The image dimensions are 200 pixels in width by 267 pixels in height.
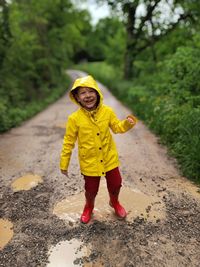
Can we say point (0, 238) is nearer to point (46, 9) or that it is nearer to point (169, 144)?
point (169, 144)

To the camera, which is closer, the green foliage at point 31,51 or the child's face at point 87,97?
the child's face at point 87,97

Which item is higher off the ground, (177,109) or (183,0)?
(183,0)

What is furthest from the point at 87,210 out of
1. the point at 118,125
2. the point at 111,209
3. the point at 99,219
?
the point at 118,125

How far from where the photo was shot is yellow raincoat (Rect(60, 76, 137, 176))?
3508 mm

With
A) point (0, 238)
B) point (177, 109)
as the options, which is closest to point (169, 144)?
point (177, 109)

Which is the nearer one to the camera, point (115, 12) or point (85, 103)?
point (85, 103)

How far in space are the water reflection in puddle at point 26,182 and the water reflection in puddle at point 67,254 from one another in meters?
1.74

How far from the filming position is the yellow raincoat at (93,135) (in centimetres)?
351

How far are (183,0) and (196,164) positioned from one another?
9.87 metres

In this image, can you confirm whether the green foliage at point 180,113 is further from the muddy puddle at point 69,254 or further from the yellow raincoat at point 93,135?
the muddy puddle at point 69,254

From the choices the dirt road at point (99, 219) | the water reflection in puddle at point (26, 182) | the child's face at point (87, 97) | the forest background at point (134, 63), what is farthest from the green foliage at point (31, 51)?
the child's face at point (87, 97)

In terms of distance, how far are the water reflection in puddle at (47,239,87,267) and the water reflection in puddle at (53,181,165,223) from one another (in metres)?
0.48

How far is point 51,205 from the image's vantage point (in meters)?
4.40

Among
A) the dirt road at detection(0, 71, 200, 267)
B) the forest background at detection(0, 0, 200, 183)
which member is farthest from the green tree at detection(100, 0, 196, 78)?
the dirt road at detection(0, 71, 200, 267)
